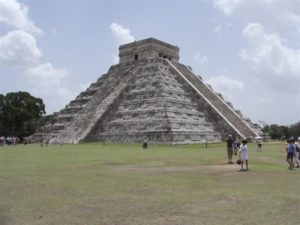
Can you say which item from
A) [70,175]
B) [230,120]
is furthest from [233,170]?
[230,120]

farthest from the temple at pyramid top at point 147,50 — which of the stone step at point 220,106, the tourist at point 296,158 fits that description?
the tourist at point 296,158

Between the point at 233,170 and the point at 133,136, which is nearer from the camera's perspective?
the point at 233,170

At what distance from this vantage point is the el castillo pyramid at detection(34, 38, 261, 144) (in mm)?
35625

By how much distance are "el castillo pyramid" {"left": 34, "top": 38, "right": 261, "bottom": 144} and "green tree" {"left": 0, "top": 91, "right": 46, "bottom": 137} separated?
15628mm

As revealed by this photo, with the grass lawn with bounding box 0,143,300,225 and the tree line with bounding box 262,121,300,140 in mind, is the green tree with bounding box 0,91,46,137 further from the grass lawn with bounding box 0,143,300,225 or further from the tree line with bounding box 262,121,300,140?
the grass lawn with bounding box 0,143,300,225

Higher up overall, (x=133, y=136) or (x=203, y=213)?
(x=133, y=136)

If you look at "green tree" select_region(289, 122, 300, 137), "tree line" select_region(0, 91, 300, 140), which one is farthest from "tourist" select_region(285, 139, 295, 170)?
"green tree" select_region(289, 122, 300, 137)

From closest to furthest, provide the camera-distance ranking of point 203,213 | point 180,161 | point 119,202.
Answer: point 203,213, point 119,202, point 180,161

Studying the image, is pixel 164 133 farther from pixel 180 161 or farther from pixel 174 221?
pixel 174 221

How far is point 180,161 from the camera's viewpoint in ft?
63.5

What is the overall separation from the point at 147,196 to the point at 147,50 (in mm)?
37105

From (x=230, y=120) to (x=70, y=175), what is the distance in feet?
91.4

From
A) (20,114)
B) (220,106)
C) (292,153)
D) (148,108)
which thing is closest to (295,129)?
(220,106)

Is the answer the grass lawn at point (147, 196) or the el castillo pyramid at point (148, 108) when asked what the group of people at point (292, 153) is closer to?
the grass lawn at point (147, 196)
